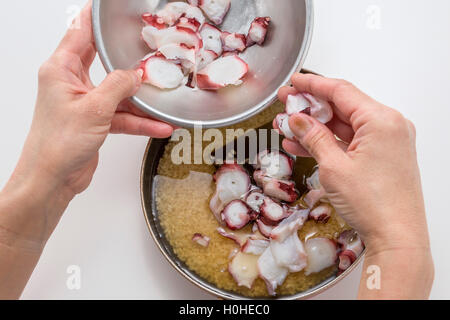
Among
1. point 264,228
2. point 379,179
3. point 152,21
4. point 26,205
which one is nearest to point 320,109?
point 379,179

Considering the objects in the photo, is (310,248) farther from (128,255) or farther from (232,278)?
(128,255)

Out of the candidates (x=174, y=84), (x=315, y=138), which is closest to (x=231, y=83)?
(x=174, y=84)

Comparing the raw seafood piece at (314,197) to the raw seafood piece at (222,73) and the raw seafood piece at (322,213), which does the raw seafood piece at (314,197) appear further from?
the raw seafood piece at (222,73)

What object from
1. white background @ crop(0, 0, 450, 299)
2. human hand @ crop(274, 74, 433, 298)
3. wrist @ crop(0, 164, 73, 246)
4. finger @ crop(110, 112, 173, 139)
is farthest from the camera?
white background @ crop(0, 0, 450, 299)

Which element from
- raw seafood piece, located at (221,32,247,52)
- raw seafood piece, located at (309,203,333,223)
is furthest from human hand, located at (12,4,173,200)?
raw seafood piece, located at (309,203,333,223)

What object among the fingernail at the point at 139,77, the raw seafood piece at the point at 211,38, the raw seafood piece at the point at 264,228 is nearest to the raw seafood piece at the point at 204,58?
the raw seafood piece at the point at 211,38

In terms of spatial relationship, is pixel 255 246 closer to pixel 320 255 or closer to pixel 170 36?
pixel 320 255

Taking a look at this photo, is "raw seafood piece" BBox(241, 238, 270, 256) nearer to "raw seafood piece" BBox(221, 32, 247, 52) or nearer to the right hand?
the right hand
